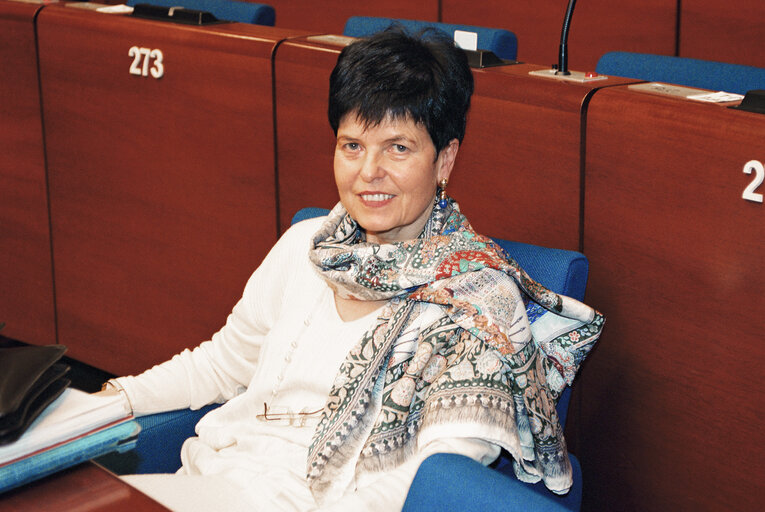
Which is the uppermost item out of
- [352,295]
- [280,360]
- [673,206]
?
[673,206]

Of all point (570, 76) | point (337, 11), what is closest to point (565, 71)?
point (570, 76)

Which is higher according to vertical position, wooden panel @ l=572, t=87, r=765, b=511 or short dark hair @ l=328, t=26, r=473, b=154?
short dark hair @ l=328, t=26, r=473, b=154

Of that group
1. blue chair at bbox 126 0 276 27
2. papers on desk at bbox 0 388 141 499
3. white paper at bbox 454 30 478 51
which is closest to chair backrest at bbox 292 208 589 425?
white paper at bbox 454 30 478 51

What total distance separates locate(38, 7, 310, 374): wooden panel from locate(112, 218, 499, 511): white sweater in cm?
82

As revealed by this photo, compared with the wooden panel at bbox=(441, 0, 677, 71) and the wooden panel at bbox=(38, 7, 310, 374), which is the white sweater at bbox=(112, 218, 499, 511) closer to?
the wooden panel at bbox=(38, 7, 310, 374)

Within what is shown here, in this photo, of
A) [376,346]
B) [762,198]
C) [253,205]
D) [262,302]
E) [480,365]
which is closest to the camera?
[480,365]

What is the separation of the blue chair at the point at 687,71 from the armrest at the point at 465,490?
156 cm

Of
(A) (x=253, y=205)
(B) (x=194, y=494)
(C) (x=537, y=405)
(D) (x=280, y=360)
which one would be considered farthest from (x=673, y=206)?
(A) (x=253, y=205)

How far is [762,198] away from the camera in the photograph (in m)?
1.65

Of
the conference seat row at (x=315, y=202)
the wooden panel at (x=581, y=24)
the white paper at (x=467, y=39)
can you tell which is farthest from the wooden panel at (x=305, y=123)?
the wooden panel at (x=581, y=24)

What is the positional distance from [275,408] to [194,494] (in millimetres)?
235

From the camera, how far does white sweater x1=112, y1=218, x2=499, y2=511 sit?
1535 millimetres

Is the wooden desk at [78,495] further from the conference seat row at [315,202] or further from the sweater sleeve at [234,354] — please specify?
the conference seat row at [315,202]

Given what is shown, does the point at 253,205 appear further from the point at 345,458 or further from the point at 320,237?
the point at 345,458
